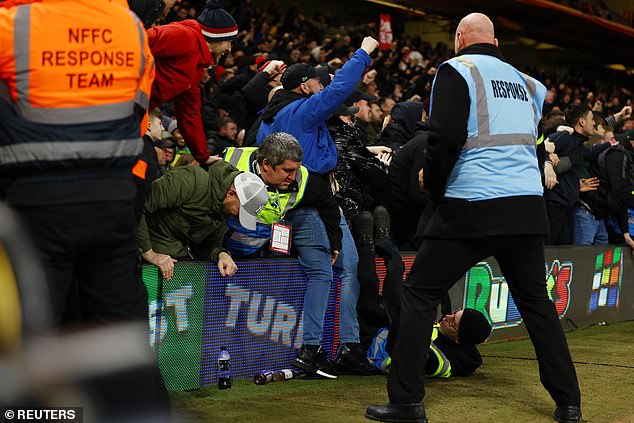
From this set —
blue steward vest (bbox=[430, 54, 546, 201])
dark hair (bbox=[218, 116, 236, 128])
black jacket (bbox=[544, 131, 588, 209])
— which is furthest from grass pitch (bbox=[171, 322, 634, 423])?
dark hair (bbox=[218, 116, 236, 128])

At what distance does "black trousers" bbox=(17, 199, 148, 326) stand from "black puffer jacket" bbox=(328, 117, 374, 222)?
10.7ft

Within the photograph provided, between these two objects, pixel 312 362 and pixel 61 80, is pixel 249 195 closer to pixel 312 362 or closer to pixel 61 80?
pixel 312 362

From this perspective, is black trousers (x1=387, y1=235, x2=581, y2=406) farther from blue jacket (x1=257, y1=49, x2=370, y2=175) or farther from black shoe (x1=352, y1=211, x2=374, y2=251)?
black shoe (x1=352, y1=211, x2=374, y2=251)

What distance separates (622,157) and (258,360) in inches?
198

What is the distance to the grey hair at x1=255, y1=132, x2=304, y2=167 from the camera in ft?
17.1

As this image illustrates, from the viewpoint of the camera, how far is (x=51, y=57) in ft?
9.43

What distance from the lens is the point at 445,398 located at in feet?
16.8

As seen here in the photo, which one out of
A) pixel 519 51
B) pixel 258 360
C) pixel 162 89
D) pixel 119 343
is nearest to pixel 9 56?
pixel 119 343

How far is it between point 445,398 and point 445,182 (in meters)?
1.39

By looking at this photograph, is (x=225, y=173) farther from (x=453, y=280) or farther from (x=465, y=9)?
(x=465, y=9)

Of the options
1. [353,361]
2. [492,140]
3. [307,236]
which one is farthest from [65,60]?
[353,361]

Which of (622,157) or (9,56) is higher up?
(9,56)

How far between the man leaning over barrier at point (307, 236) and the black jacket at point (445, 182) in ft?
3.75

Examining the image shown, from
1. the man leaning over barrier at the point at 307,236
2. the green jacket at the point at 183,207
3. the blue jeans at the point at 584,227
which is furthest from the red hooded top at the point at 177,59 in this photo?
the blue jeans at the point at 584,227
